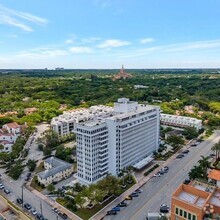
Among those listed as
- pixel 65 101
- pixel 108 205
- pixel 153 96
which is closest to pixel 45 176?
pixel 108 205

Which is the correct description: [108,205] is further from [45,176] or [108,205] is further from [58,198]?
[45,176]

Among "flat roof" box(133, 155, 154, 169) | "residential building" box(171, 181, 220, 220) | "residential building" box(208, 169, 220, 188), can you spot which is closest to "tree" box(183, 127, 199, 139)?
"flat roof" box(133, 155, 154, 169)

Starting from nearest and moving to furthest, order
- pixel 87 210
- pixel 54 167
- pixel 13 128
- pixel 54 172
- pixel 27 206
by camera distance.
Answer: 1. pixel 87 210
2. pixel 27 206
3. pixel 54 172
4. pixel 54 167
5. pixel 13 128

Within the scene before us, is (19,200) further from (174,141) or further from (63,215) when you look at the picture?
(174,141)

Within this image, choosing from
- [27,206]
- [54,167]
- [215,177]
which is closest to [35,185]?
[54,167]

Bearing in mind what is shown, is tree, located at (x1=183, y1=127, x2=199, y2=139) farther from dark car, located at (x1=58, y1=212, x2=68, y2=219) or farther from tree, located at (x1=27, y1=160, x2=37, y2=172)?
dark car, located at (x1=58, y1=212, x2=68, y2=219)

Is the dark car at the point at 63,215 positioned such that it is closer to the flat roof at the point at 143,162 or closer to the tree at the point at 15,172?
the tree at the point at 15,172

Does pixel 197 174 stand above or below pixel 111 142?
below
